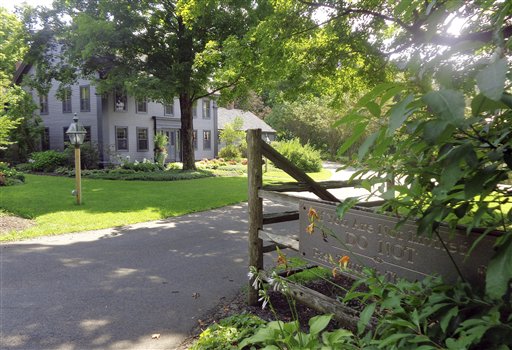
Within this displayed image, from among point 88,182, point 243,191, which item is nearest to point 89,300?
point 243,191

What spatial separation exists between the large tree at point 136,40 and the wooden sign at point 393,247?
15.9 meters

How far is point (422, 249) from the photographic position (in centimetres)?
226

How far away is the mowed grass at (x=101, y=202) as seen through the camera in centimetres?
982

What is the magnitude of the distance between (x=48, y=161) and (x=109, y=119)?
4845 millimetres

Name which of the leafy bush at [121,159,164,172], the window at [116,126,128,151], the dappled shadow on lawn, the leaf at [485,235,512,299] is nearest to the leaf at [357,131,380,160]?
the leaf at [485,235,512,299]

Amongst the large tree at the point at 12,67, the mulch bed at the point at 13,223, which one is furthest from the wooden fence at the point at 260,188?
the large tree at the point at 12,67

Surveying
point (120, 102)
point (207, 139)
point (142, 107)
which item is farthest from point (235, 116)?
point (120, 102)

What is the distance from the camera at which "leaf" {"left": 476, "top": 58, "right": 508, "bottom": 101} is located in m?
0.81

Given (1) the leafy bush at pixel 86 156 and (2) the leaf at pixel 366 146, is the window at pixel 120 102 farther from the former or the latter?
(2) the leaf at pixel 366 146

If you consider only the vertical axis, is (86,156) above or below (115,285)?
above

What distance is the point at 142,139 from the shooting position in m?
30.3

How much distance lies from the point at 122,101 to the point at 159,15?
9.16 meters

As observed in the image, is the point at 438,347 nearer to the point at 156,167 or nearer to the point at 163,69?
the point at 163,69

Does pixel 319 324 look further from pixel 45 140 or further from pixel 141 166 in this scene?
pixel 45 140
